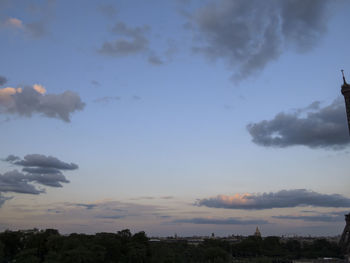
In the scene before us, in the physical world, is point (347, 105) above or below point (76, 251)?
above

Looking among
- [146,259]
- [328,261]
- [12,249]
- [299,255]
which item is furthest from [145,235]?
[299,255]

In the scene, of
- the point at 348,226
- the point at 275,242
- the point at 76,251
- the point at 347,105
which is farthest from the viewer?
the point at 275,242

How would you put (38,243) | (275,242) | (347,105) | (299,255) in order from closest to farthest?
(38,243) → (347,105) → (299,255) → (275,242)

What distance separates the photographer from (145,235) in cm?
10662

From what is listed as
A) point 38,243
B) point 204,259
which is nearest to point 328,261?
point 204,259

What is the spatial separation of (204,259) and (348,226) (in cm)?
5454

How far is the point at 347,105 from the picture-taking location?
111938 mm

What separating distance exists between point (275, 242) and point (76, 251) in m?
104

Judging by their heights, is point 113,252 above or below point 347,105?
below

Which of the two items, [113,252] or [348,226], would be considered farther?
[348,226]

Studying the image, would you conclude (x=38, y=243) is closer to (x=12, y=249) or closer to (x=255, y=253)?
(x=12, y=249)

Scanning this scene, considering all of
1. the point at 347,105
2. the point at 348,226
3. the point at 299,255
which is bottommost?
the point at 299,255

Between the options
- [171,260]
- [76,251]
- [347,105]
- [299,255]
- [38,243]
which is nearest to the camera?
[76,251]

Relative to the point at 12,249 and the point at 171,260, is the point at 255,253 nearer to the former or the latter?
the point at 171,260
